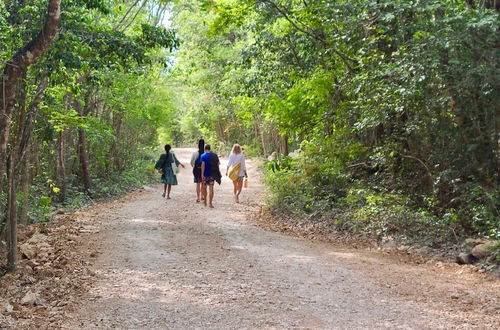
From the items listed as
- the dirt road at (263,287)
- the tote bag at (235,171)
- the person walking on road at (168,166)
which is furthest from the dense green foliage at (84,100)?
the tote bag at (235,171)

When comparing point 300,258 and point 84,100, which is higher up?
point 84,100

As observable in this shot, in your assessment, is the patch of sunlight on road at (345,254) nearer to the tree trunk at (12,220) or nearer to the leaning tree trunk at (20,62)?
the tree trunk at (12,220)

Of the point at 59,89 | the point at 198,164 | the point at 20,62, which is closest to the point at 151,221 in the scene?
the point at 198,164

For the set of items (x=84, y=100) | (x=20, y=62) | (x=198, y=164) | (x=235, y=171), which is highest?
(x=84, y=100)

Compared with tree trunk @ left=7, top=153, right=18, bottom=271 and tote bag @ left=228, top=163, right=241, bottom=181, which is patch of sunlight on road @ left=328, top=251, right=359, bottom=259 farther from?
tote bag @ left=228, top=163, right=241, bottom=181

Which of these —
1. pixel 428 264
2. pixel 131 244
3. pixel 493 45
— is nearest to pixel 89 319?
pixel 131 244

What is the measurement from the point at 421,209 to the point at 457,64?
3168 mm

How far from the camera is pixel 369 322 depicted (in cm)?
546

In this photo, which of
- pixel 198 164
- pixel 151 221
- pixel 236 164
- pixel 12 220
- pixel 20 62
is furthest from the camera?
pixel 236 164

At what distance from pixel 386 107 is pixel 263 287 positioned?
4.67 meters

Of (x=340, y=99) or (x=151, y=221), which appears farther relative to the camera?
(x=340, y=99)

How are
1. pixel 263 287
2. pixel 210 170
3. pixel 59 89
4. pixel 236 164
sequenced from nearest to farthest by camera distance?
pixel 263 287
pixel 59 89
pixel 210 170
pixel 236 164

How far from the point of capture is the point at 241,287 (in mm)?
6656

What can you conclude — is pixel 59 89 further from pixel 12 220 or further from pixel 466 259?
pixel 466 259
